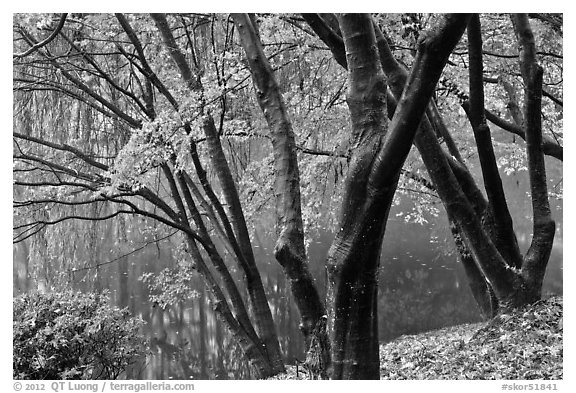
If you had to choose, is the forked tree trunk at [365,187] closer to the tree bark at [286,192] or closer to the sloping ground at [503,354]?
the tree bark at [286,192]

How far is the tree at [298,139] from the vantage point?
3018 mm

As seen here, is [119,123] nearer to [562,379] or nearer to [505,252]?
[505,252]

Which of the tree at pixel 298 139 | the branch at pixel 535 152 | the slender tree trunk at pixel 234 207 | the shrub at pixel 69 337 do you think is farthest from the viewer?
the slender tree trunk at pixel 234 207

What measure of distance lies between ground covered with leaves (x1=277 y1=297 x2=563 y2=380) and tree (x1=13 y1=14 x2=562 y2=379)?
0.32m

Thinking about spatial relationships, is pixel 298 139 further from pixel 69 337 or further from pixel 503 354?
pixel 503 354

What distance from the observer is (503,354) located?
155 inches

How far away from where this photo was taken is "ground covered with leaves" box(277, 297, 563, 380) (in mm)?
3635

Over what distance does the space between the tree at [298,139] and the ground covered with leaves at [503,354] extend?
32 cm

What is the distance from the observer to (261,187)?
7.64 m

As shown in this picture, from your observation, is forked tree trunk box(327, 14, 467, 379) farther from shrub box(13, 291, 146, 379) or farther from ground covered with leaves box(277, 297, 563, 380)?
shrub box(13, 291, 146, 379)

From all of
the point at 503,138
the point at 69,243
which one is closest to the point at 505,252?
the point at 69,243

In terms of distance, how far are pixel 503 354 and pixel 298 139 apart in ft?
14.6

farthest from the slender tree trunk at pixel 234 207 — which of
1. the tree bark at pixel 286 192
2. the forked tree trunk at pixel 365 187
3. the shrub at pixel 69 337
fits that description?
the forked tree trunk at pixel 365 187
